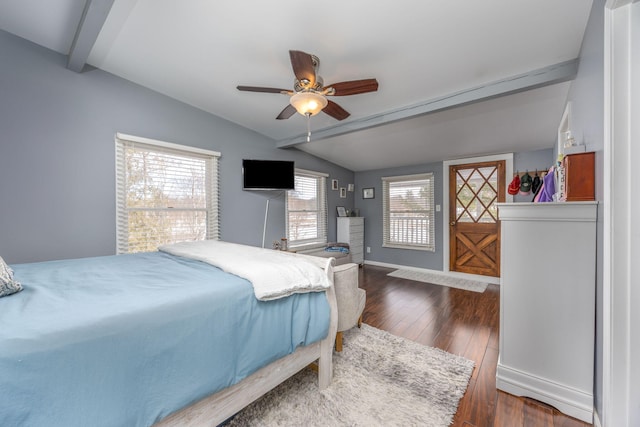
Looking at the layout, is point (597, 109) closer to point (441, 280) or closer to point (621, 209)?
point (621, 209)

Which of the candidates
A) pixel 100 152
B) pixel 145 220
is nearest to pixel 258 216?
pixel 145 220

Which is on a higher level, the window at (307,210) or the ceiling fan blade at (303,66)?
the ceiling fan blade at (303,66)

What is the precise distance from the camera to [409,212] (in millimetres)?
5117

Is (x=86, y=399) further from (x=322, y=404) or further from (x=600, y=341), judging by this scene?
(x=600, y=341)

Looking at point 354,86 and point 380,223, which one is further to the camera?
point 380,223

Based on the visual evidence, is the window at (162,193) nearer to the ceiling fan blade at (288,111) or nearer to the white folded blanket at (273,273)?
the ceiling fan blade at (288,111)

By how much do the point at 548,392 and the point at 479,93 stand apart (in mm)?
2382

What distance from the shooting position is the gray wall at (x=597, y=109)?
51.8 inches

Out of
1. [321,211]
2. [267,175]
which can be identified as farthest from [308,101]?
[321,211]

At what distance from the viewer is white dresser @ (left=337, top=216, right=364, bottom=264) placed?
207 inches

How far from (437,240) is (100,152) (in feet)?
16.5

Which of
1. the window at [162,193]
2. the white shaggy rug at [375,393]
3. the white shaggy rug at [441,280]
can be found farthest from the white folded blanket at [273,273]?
the white shaggy rug at [441,280]

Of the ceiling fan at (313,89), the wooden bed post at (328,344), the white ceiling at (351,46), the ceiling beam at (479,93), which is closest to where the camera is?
the wooden bed post at (328,344)

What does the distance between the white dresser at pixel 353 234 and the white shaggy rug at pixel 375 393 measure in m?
3.18
